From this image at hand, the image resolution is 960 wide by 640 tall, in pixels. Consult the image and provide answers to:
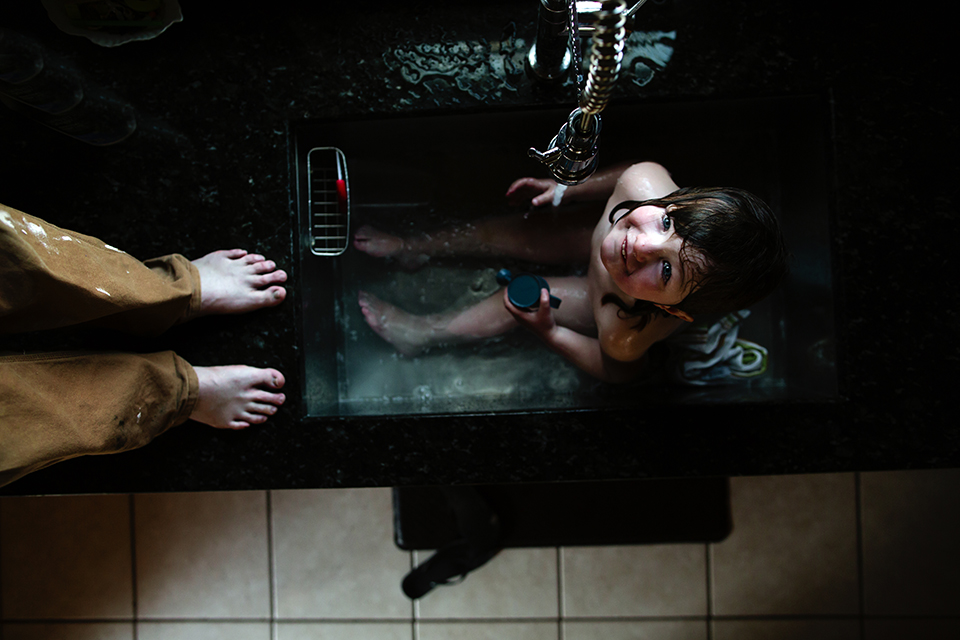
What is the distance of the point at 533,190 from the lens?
1154 mm

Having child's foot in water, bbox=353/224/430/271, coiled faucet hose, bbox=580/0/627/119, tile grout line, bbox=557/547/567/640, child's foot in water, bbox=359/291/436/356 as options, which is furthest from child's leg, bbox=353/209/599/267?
tile grout line, bbox=557/547/567/640

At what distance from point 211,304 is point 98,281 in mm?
174

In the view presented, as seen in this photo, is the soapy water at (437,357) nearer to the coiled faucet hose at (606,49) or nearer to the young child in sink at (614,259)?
the young child in sink at (614,259)

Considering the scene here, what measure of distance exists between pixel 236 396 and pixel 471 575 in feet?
2.85

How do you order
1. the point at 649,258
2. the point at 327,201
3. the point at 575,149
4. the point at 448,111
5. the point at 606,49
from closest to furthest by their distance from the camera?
the point at 606,49, the point at 575,149, the point at 649,258, the point at 448,111, the point at 327,201

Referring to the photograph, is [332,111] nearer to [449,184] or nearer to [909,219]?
[449,184]

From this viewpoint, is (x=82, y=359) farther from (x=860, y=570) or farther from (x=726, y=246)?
(x=860, y=570)

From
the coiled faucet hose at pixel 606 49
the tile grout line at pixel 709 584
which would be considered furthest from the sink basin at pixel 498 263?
the tile grout line at pixel 709 584

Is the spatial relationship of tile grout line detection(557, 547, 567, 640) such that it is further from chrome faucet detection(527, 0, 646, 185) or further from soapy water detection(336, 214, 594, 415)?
chrome faucet detection(527, 0, 646, 185)

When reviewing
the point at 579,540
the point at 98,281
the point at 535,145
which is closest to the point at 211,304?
the point at 98,281

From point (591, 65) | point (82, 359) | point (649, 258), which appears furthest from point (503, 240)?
Result: point (82, 359)

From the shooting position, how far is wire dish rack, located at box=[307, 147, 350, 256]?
1.06 m

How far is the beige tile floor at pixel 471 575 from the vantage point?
4.72 feet

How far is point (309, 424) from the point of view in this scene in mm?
960
